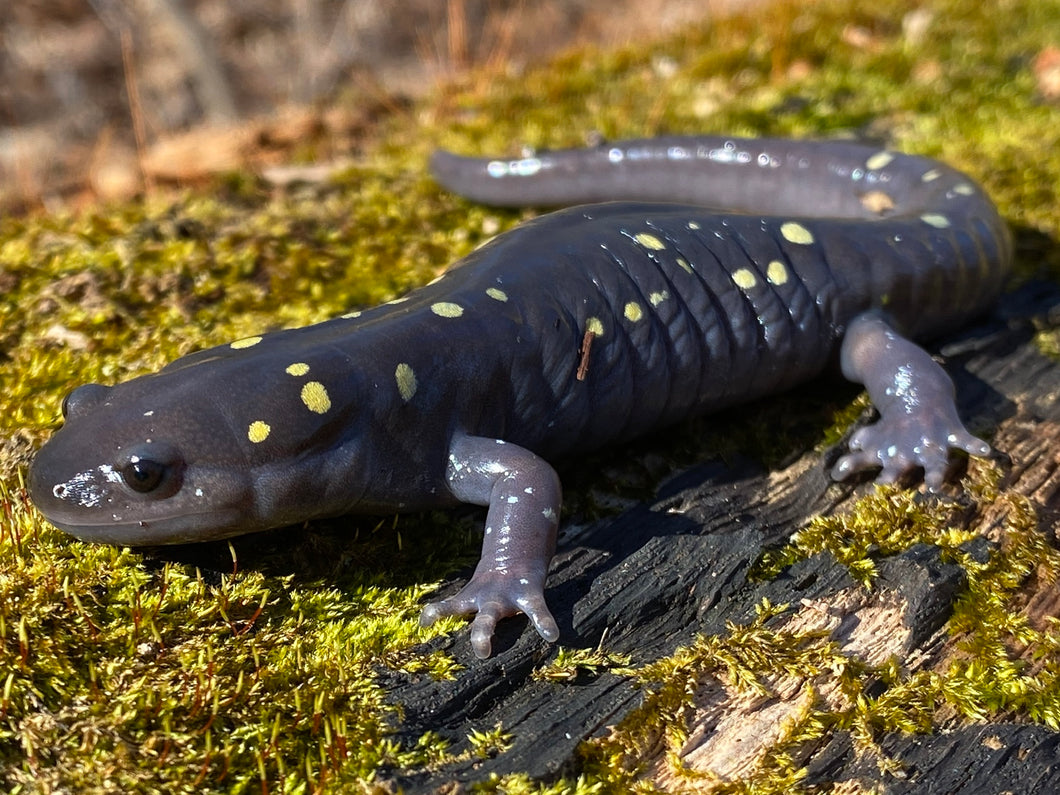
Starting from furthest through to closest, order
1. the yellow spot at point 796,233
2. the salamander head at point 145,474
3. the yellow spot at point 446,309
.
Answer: the yellow spot at point 796,233, the yellow spot at point 446,309, the salamander head at point 145,474

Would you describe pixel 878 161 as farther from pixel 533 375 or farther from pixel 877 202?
pixel 533 375

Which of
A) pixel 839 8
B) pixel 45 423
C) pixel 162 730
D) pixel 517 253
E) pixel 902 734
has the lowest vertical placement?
pixel 902 734

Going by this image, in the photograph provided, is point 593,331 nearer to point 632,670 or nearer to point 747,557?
point 747,557

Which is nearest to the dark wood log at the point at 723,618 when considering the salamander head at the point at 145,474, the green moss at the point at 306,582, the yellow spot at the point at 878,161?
the green moss at the point at 306,582

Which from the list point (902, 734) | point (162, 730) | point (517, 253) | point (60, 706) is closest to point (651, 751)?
point (902, 734)

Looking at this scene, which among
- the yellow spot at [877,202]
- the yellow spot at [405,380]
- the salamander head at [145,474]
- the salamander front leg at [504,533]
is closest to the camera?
the salamander head at [145,474]

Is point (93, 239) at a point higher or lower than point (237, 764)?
higher

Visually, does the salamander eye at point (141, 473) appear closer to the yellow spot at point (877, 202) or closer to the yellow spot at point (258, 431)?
the yellow spot at point (258, 431)
